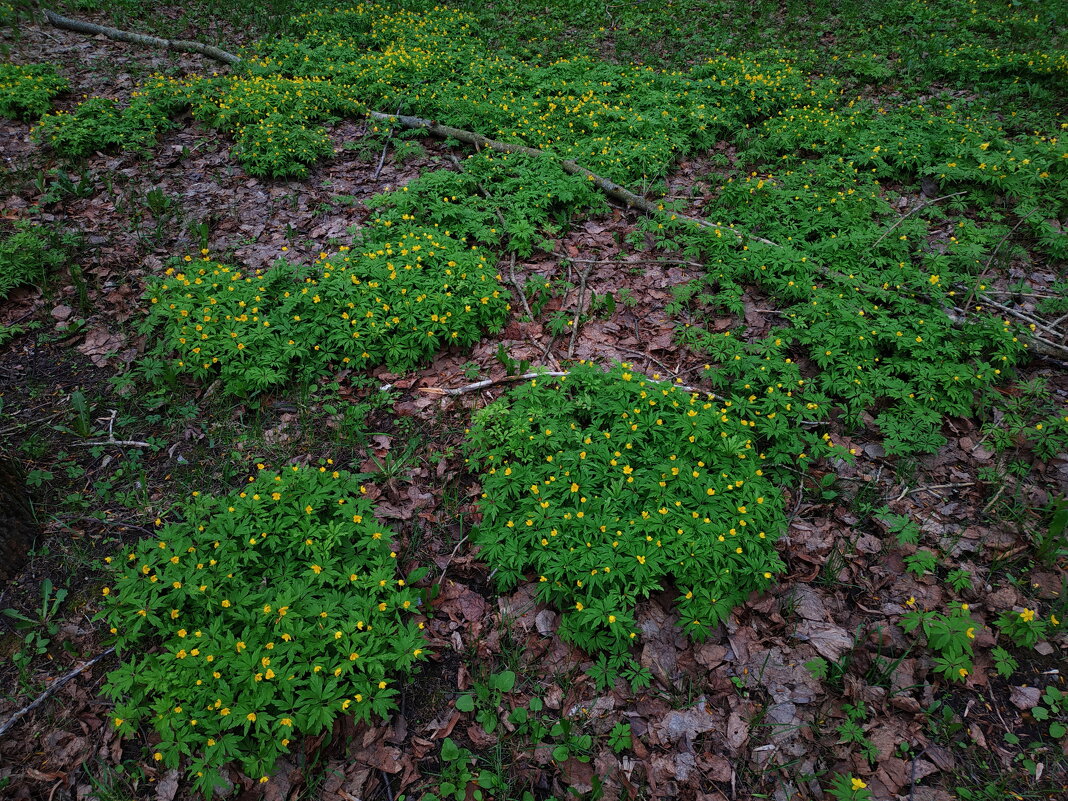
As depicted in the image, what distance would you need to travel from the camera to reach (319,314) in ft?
16.1

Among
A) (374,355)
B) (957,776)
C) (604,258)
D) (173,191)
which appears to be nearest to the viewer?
(957,776)

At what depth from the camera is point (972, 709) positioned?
3.00 m

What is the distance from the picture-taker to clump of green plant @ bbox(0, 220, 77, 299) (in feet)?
17.2

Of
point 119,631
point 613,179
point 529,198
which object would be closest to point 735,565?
point 119,631

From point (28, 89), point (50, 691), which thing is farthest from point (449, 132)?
point (50, 691)

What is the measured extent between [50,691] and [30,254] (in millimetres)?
4525

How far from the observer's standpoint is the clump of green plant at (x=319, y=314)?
4715mm

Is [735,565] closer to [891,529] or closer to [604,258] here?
[891,529]

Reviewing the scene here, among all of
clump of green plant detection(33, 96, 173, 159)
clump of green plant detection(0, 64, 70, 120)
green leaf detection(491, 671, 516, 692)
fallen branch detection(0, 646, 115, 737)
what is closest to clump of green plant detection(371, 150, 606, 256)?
clump of green plant detection(33, 96, 173, 159)

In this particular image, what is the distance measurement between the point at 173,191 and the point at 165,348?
308cm

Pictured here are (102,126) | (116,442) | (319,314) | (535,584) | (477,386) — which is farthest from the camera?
(102,126)

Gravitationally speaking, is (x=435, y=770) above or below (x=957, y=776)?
below

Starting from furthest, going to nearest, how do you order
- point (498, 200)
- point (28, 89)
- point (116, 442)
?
Result: point (28, 89), point (498, 200), point (116, 442)

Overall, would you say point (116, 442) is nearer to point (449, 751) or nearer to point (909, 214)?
point (449, 751)
